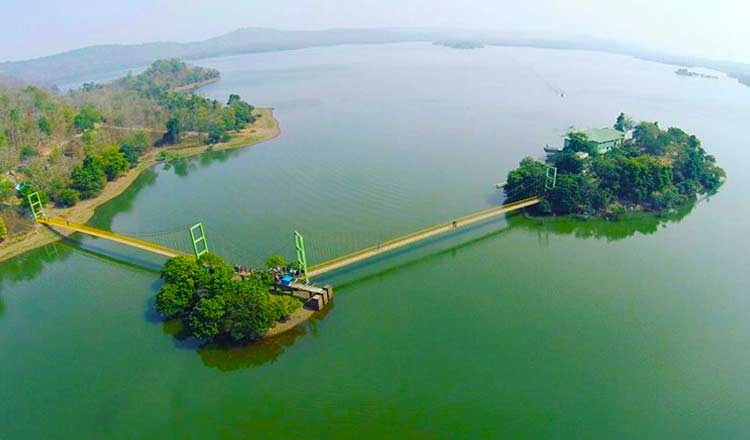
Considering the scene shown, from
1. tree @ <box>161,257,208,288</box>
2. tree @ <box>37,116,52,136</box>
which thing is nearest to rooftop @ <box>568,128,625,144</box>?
tree @ <box>161,257,208,288</box>

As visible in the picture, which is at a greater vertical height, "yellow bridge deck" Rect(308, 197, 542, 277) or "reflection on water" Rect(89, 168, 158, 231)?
"reflection on water" Rect(89, 168, 158, 231)

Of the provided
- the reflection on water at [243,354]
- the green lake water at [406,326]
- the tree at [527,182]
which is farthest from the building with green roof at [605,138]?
the reflection on water at [243,354]

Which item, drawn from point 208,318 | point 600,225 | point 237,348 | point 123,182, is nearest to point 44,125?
point 123,182

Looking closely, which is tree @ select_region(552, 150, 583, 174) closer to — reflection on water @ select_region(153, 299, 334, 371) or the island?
reflection on water @ select_region(153, 299, 334, 371)

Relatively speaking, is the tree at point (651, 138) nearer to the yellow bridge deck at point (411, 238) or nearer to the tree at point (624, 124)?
the tree at point (624, 124)

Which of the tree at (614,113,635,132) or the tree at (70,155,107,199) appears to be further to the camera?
the tree at (614,113,635,132)

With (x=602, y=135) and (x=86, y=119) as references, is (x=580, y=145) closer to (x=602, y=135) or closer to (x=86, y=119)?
(x=602, y=135)
